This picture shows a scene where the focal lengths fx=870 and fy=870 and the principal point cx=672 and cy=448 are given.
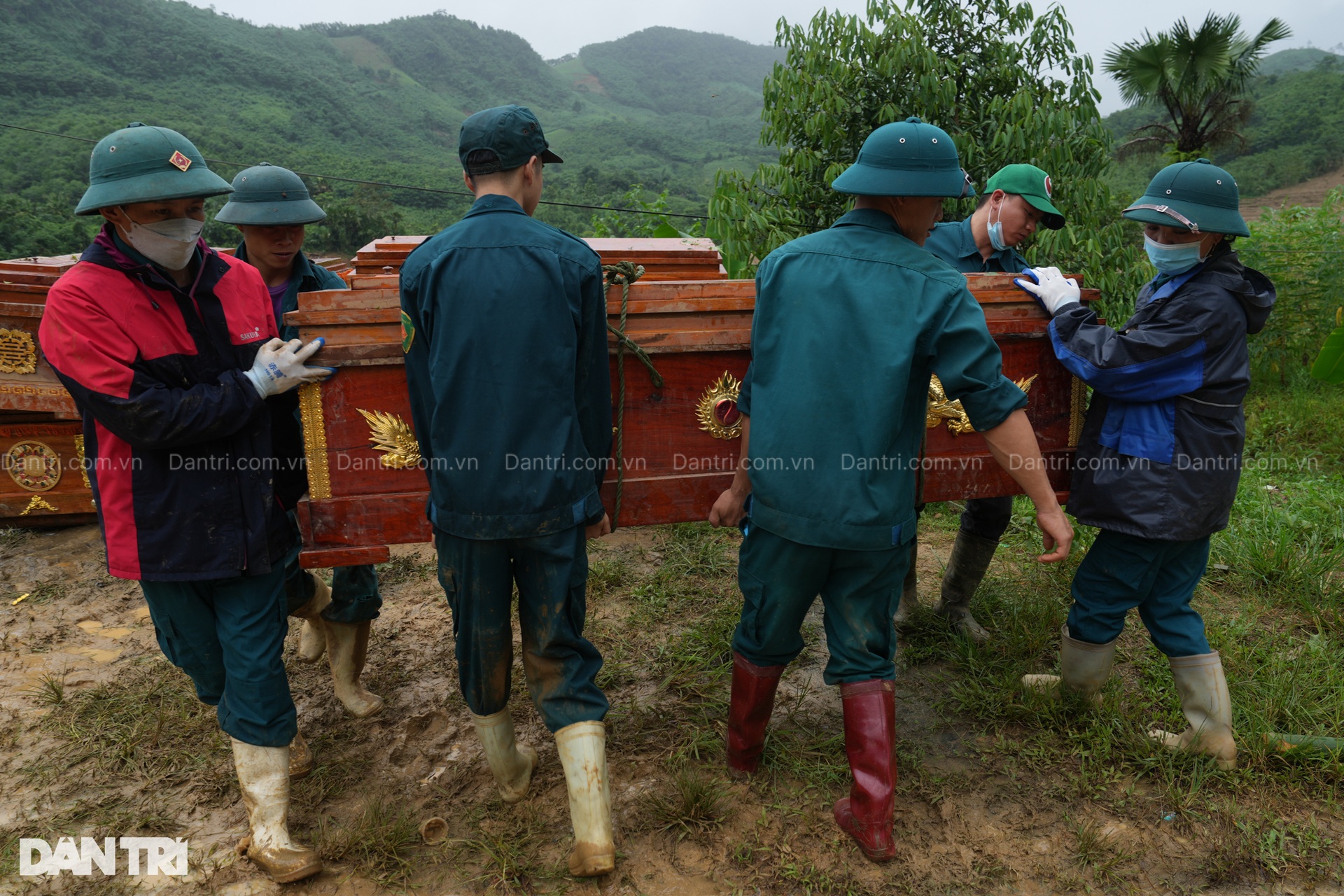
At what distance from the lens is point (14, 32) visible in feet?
82.5

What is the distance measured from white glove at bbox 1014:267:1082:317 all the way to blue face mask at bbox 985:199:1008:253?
479mm

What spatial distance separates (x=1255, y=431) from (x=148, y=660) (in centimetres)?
686

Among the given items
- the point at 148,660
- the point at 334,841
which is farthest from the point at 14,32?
the point at 334,841

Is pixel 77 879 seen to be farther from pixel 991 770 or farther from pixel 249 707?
pixel 991 770

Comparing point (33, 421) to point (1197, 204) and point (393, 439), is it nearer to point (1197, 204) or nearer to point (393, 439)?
point (393, 439)

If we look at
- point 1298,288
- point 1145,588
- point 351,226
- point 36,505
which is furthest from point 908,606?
point 351,226

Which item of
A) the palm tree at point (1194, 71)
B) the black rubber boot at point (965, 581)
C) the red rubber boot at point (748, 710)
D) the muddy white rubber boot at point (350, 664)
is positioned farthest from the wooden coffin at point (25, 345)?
the palm tree at point (1194, 71)

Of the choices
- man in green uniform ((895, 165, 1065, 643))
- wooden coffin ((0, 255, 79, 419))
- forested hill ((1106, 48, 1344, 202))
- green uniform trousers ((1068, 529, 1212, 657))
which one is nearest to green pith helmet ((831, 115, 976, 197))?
man in green uniform ((895, 165, 1065, 643))

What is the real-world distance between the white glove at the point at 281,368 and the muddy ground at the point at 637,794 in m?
1.21

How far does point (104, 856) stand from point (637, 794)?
1.48 metres

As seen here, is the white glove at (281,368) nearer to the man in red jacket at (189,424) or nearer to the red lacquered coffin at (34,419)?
the man in red jacket at (189,424)

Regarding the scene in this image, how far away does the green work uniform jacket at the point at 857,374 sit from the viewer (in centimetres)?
206

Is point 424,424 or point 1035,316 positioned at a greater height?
point 1035,316

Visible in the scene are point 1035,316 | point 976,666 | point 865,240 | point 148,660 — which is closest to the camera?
point 865,240
